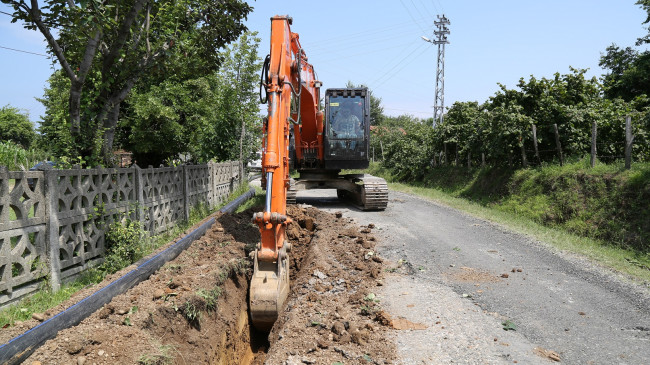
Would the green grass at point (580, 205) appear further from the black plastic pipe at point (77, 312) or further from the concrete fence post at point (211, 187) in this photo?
the concrete fence post at point (211, 187)

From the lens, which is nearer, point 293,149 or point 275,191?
point 275,191

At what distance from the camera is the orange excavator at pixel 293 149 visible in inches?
220

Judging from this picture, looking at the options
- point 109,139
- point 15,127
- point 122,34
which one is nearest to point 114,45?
point 122,34

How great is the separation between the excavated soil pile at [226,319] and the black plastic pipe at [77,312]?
0.23ft

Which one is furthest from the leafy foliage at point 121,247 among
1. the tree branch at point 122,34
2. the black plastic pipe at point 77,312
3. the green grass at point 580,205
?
the green grass at point 580,205


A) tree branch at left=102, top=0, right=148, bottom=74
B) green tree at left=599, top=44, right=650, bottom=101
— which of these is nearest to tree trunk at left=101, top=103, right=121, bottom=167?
tree branch at left=102, top=0, right=148, bottom=74

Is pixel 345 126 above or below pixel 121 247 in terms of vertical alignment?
above

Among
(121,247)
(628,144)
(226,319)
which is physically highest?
(628,144)

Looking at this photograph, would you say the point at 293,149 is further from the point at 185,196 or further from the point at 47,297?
Answer: the point at 47,297

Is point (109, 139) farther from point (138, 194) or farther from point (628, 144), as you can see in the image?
point (628, 144)

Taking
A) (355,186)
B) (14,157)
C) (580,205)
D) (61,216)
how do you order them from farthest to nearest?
(14,157), (355,186), (580,205), (61,216)

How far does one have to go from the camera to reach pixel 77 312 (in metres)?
4.20

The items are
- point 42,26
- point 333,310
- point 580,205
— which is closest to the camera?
point 333,310

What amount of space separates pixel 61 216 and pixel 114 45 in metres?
2.98
